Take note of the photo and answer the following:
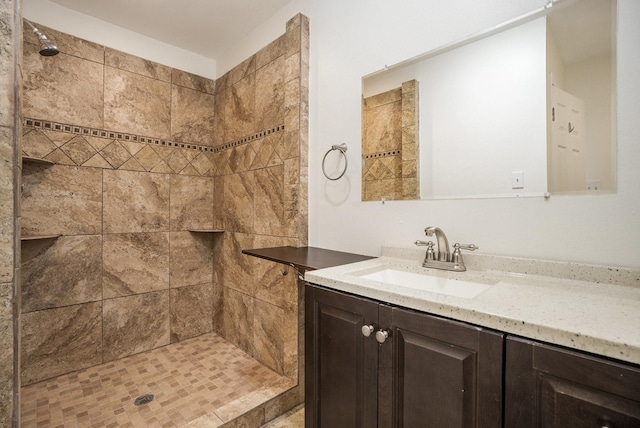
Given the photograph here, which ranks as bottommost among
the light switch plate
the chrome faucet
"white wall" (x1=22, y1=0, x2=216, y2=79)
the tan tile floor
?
the tan tile floor

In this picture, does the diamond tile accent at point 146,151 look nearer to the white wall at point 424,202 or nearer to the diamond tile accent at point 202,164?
the diamond tile accent at point 202,164

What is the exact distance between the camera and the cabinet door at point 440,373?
2.28 feet

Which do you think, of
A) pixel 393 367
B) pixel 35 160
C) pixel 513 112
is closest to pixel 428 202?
pixel 513 112

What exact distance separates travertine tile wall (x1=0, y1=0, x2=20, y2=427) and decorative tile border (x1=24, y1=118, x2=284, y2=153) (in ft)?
3.66

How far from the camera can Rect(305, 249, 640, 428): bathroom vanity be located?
0.59 meters

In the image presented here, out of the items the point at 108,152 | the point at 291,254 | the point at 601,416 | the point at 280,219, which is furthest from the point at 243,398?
the point at 108,152

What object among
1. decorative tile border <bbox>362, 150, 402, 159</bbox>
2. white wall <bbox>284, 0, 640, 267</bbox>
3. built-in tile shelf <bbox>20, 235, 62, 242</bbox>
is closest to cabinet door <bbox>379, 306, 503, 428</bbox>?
white wall <bbox>284, 0, 640, 267</bbox>

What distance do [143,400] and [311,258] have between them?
1.34 meters

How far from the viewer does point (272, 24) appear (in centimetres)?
215

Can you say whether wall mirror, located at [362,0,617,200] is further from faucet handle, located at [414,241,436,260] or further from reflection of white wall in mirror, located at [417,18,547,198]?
faucet handle, located at [414,241,436,260]

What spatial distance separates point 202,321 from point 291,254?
159 cm

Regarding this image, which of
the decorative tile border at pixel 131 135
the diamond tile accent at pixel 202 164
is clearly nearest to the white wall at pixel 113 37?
the decorative tile border at pixel 131 135

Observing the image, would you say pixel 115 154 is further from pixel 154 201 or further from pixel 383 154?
pixel 383 154

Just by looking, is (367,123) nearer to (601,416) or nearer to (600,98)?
(600,98)
